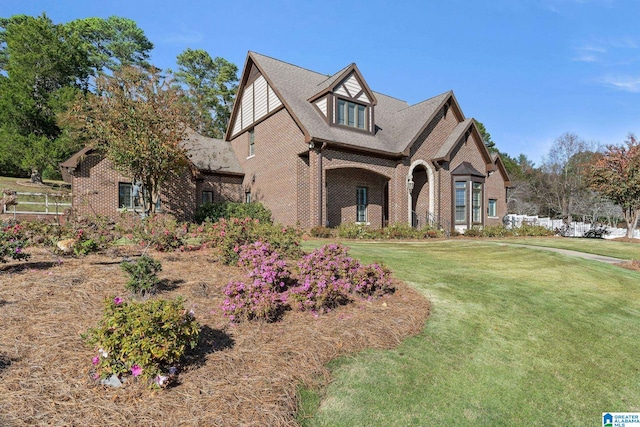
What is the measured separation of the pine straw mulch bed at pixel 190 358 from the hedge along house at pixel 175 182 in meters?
10.9

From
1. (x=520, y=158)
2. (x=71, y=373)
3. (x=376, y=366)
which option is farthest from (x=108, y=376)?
(x=520, y=158)

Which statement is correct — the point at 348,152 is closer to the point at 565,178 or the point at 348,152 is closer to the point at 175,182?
the point at 175,182

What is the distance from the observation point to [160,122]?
12766 millimetres

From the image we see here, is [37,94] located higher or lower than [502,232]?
higher

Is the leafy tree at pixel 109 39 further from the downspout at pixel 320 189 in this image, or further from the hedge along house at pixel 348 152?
the downspout at pixel 320 189

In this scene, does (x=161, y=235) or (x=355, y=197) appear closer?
(x=161, y=235)

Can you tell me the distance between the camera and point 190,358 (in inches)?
131

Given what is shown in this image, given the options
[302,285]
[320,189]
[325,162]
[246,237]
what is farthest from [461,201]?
[302,285]

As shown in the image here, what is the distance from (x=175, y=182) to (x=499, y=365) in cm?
1845

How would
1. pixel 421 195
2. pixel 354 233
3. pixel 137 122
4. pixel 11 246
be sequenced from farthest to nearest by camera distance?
pixel 421 195
pixel 354 233
pixel 137 122
pixel 11 246

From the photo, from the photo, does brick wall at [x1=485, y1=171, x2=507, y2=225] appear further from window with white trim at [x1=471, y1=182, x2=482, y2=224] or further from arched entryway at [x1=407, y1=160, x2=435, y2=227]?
arched entryway at [x1=407, y1=160, x2=435, y2=227]

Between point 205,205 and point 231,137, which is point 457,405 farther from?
point 231,137

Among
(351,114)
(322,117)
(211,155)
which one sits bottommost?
(211,155)

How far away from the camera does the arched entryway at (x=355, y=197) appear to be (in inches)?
743
